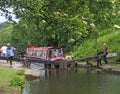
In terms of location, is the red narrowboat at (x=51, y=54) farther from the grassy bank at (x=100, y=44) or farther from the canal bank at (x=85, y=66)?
the grassy bank at (x=100, y=44)

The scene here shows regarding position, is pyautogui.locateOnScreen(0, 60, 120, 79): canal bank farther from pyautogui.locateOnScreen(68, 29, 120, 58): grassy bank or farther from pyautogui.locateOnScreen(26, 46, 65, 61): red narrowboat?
pyautogui.locateOnScreen(68, 29, 120, 58): grassy bank

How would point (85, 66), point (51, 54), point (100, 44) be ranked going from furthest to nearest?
point (100, 44)
point (51, 54)
point (85, 66)

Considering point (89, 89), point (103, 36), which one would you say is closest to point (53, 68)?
point (103, 36)

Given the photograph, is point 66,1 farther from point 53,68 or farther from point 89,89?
point 53,68

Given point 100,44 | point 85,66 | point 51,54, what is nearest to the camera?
point 85,66

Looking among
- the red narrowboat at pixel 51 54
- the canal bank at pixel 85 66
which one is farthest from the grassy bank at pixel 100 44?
the red narrowboat at pixel 51 54

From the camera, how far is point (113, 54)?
48750 millimetres

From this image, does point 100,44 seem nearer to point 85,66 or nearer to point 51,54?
point 51,54

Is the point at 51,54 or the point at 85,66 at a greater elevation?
the point at 51,54

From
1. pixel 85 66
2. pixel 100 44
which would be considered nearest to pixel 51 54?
pixel 100 44

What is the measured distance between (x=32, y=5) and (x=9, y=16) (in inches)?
86.1

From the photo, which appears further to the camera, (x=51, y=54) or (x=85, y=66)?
(x=51, y=54)

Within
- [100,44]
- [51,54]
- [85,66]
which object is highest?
[100,44]

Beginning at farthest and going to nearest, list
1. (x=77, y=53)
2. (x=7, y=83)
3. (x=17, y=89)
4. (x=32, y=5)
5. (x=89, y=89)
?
(x=77, y=53) → (x=89, y=89) → (x=7, y=83) → (x=17, y=89) → (x=32, y=5)
